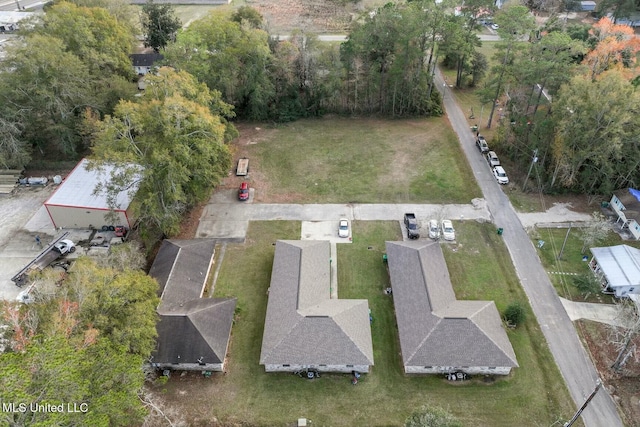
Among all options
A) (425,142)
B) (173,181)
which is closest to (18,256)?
(173,181)

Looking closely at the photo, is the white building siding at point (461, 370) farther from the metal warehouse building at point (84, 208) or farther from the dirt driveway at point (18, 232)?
the dirt driveway at point (18, 232)

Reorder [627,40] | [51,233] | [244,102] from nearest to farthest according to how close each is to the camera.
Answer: [51,233]
[627,40]
[244,102]

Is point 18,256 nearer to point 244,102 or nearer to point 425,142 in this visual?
point 244,102

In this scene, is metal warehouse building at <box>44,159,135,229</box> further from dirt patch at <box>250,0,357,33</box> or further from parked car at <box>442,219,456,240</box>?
dirt patch at <box>250,0,357,33</box>

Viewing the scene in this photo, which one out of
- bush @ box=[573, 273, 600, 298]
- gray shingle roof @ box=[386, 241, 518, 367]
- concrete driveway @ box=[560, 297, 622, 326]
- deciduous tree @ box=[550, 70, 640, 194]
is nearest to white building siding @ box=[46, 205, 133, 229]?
gray shingle roof @ box=[386, 241, 518, 367]

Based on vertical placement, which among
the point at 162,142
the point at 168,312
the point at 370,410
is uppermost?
the point at 162,142

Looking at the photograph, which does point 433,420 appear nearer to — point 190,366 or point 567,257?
point 190,366
